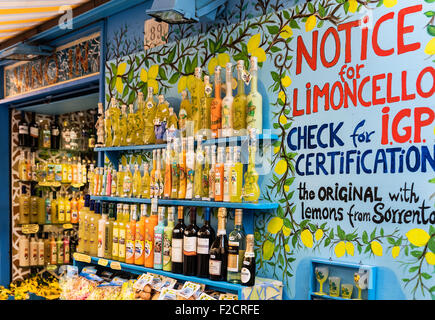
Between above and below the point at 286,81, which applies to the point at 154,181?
below

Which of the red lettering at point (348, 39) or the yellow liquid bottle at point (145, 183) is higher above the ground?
the red lettering at point (348, 39)

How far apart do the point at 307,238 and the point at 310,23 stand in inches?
47.0

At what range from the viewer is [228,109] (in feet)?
8.33

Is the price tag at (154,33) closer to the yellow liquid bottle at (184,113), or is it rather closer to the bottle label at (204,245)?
the yellow liquid bottle at (184,113)

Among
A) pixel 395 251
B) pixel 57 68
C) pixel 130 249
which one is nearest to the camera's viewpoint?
pixel 395 251

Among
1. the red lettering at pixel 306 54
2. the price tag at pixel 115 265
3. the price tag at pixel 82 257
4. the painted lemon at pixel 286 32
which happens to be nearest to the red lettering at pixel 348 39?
the red lettering at pixel 306 54

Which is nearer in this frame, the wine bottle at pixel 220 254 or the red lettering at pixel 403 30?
the red lettering at pixel 403 30

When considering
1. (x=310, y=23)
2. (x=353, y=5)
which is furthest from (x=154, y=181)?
(x=353, y=5)

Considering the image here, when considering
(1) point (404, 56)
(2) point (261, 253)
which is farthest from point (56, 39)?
(1) point (404, 56)

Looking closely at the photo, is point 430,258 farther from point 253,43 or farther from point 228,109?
point 253,43

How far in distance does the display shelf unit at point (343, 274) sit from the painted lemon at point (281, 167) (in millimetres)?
532

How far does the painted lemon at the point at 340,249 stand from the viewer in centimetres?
219

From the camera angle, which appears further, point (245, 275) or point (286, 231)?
point (286, 231)

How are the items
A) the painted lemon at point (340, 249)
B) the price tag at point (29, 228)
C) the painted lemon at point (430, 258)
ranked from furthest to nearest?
the price tag at point (29, 228) < the painted lemon at point (340, 249) < the painted lemon at point (430, 258)
